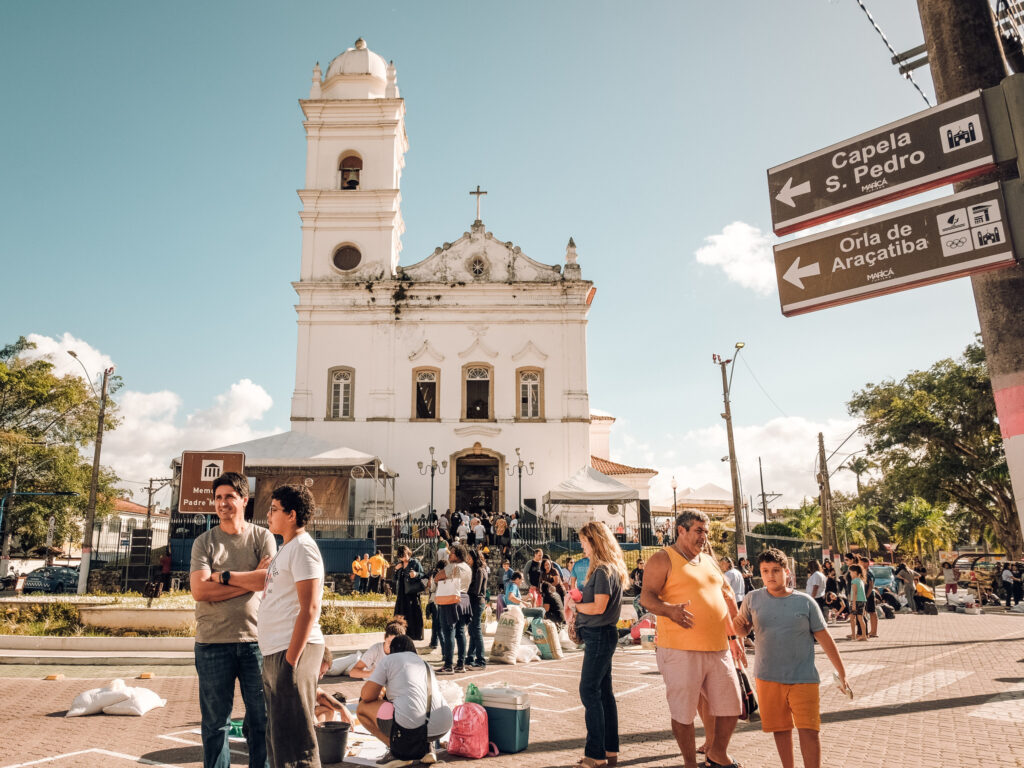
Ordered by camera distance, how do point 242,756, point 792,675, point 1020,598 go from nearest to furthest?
point 792,675
point 242,756
point 1020,598

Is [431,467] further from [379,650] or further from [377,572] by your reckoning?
[379,650]

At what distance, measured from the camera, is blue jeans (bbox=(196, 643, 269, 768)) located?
4.46 metres

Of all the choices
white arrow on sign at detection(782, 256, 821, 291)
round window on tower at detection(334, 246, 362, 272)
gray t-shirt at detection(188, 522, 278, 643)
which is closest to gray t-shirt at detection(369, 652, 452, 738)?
gray t-shirt at detection(188, 522, 278, 643)

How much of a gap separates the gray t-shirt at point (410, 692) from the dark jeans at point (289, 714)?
155 cm

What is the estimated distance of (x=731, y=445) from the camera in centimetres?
2522

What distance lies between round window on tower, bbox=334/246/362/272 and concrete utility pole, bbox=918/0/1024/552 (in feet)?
94.1

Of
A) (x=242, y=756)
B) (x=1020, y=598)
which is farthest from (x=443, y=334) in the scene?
(x=242, y=756)

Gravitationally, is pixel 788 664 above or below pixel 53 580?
below

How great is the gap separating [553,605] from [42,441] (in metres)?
35.6

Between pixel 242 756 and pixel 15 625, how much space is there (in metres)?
9.37

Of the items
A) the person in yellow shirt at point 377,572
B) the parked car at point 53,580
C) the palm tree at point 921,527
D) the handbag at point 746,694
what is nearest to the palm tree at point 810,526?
the palm tree at point 921,527

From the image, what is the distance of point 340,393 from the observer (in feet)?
98.2

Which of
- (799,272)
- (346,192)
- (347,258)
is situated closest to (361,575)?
(799,272)

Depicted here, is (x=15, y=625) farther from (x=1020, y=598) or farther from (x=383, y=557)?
(x=1020, y=598)
